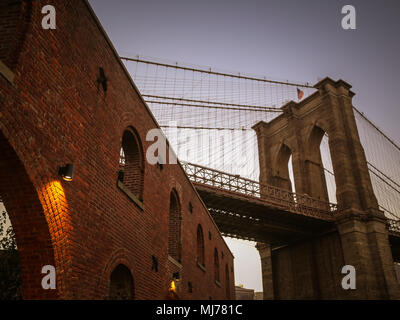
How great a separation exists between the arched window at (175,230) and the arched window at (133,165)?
274 centimetres

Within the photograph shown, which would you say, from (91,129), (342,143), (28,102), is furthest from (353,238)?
(28,102)

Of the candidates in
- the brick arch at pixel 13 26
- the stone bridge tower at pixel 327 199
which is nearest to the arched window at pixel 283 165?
the stone bridge tower at pixel 327 199

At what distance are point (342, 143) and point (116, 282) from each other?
73.4 ft

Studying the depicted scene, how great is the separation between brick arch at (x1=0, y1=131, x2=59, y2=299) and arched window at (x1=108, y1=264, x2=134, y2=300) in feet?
6.89

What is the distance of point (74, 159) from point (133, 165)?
2759 millimetres

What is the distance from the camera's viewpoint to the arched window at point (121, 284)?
21.2 feet

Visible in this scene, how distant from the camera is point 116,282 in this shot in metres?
6.55

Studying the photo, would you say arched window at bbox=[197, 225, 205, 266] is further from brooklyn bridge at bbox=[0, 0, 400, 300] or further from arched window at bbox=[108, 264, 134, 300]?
arched window at bbox=[108, 264, 134, 300]

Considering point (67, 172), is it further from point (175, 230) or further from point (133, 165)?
point (175, 230)

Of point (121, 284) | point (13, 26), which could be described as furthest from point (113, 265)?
point (13, 26)

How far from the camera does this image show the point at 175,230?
33.8 ft

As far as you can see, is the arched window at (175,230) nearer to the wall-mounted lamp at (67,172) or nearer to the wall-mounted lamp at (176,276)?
the wall-mounted lamp at (176,276)

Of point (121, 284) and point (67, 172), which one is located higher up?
point (67, 172)
